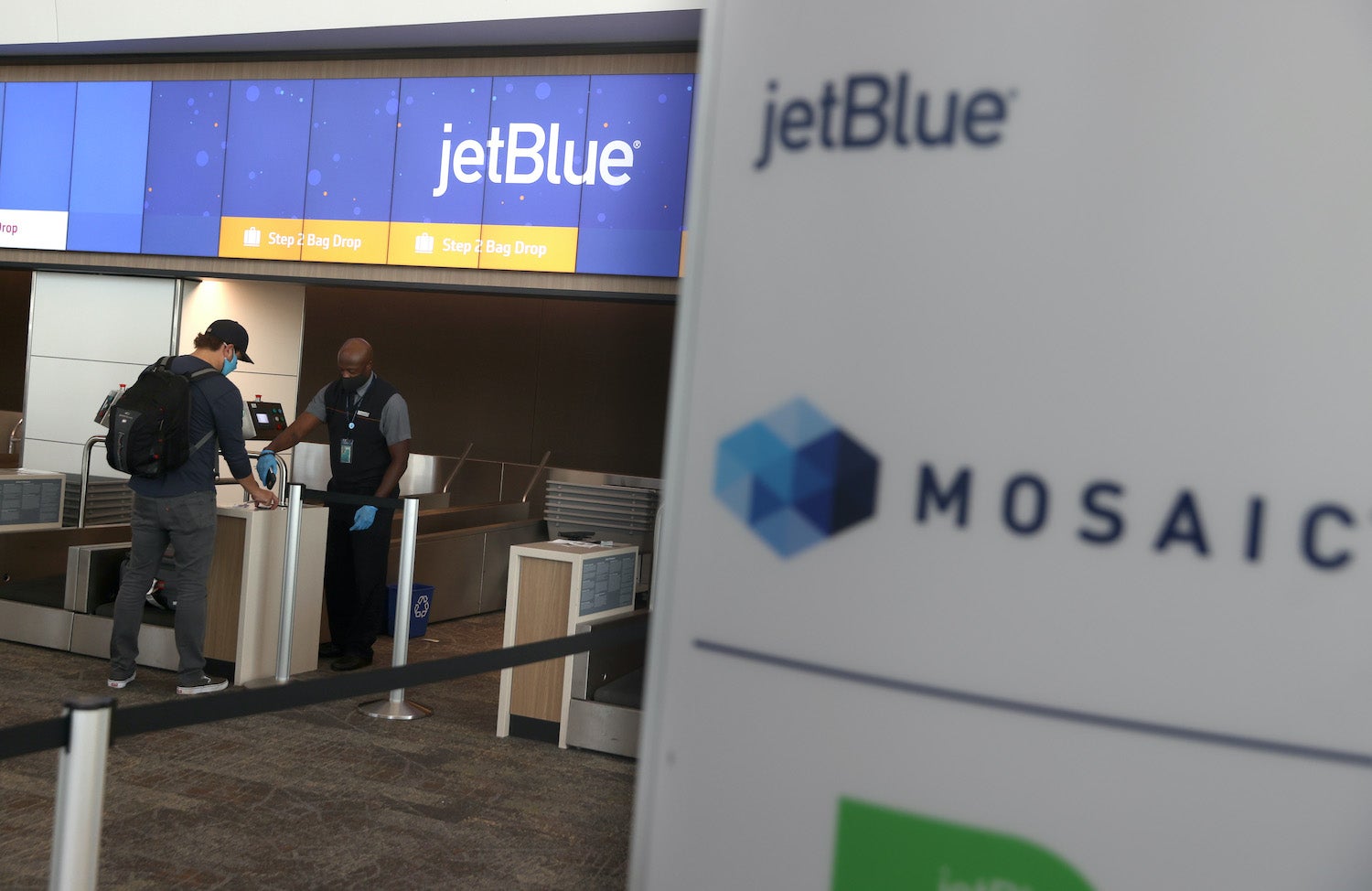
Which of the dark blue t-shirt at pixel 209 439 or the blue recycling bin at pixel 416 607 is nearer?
the dark blue t-shirt at pixel 209 439

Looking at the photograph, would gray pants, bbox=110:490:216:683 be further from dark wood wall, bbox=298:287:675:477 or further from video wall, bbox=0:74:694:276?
dark wood wall, bbox=298:287:675:477

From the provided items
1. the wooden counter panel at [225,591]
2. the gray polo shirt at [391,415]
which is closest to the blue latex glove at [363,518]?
the gray polo shirt at [391,415]

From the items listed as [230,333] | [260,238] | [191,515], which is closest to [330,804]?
[191,515]

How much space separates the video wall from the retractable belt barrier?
447 cm

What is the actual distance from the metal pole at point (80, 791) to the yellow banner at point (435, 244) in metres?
5.55

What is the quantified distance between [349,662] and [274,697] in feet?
13.6

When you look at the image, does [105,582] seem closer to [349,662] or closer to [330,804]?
[349,662]

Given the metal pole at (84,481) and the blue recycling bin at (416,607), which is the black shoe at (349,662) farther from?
the metal pole at (84,481)

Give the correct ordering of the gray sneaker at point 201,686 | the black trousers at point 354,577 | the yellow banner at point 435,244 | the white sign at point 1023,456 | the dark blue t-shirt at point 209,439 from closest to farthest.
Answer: the white sign at point 1023,456
the dark blue t-shirt at point 209,439
the gray sneaker at point 201,686
the black trousers at point 354,577
the yellow banner at point 435,244

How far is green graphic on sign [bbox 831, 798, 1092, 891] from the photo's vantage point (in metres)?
1.02

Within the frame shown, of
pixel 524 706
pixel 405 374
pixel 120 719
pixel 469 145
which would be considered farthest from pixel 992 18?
pixel 405 374

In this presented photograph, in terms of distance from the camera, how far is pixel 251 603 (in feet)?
17.6

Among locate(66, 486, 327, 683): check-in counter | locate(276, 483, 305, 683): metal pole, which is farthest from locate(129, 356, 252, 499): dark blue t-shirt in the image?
locate(66, 486, 327, 683): check-in counter

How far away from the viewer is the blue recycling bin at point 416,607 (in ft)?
22.4
